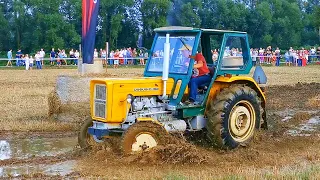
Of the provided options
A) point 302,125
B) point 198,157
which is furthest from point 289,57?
point 198,157

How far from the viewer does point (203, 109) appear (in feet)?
33.5

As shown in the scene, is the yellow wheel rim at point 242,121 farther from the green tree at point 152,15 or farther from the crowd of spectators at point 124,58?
the green tree at point 152,15

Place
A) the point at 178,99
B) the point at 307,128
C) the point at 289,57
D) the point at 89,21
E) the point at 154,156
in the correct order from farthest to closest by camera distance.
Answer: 1. the point at 289,57
2. the point at 89,21
3. the point at 307,128
4. the point at 178,99
5. the point at 154,156

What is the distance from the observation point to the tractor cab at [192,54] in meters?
9.92

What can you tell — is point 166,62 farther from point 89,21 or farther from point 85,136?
point 89,21

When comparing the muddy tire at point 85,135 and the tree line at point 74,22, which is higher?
the tree line at point 74,22

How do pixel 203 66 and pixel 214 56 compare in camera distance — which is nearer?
pixel 203 66

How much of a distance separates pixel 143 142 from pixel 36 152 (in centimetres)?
230

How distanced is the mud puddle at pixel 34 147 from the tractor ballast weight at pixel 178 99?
0.73m

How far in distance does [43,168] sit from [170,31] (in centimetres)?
325

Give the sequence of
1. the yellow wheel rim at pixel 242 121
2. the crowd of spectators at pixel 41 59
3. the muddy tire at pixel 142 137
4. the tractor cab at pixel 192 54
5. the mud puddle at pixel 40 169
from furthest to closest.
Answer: the crowd of spectators at pixel 41 59, the yellow wheel rim at pixel 242 121, the tractor cab at pixel 192 54, the muddy tire at pixel 142 137, the mud puddle at pixel 40 169

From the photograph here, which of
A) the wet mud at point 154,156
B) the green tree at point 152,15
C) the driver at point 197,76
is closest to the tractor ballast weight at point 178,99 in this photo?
the driver at point 197,76

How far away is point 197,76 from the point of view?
399 inches

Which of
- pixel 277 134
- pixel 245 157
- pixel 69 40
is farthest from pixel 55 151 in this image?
pixel 69 40
